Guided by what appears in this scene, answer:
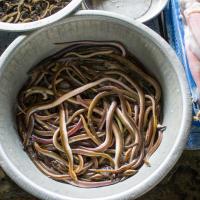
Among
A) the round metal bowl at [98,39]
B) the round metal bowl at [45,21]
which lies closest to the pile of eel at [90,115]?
the round metal bowl at [98,39]

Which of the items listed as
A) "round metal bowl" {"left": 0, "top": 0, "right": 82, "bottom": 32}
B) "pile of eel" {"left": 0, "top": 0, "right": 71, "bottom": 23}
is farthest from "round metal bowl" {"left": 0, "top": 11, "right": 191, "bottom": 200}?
"pile of eel" {"left": 0, "top": 0, "right": 71, "bottom": 23}

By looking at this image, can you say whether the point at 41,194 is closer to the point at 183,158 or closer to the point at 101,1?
the point at 183,158

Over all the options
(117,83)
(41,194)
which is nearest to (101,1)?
(117,83)

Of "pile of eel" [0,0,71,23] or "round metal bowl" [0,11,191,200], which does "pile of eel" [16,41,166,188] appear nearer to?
"round metal bowl" [0,11,191,200]

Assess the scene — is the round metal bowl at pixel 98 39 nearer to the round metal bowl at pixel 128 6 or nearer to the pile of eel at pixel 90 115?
the pile of eel at pixel 90 115

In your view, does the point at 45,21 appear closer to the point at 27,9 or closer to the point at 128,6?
the point at 27,9

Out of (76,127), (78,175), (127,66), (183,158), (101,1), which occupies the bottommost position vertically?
(183,158)

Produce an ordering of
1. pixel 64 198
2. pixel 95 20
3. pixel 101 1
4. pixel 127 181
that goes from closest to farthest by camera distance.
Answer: pixel 64 198, pixel 127 181, pixel 95 20, pixel 101 1

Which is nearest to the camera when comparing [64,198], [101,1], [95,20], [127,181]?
[64,198]
